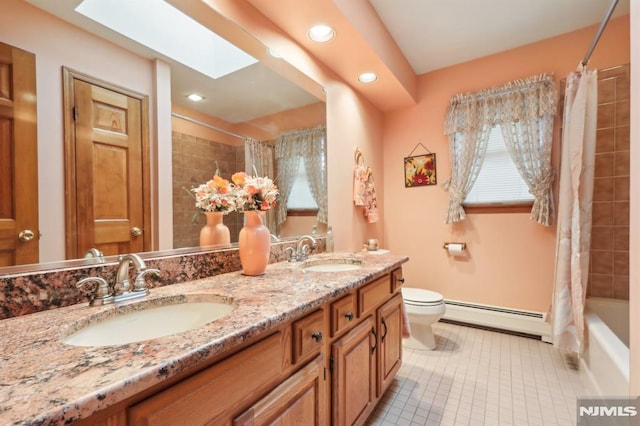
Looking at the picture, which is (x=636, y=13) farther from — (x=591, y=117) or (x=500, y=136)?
(x=500, y=136)

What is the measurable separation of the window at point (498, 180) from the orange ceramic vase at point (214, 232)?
89.0 inches

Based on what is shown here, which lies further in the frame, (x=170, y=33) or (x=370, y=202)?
(x=370, y=202)

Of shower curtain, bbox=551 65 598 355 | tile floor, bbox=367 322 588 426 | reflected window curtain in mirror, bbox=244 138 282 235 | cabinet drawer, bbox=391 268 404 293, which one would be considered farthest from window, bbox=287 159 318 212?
shower curtain, bbox=551 65 598 355

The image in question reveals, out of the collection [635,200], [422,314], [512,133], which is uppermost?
[512,133]

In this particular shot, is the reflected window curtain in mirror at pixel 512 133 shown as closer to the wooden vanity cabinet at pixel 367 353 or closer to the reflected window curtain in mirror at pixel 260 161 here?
the wooden vanity cabinet at pixel 367 353

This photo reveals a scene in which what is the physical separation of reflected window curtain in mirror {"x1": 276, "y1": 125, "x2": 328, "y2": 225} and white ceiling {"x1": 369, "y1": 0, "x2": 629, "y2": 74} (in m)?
1.03

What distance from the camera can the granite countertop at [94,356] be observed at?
16.1 inches

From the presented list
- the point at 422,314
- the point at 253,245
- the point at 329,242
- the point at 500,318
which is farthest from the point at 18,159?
the point at 500,318

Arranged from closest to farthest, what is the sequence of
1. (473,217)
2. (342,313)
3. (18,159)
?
(18,159)
(342,313)
(473,217)

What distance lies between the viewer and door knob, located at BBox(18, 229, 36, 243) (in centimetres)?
84

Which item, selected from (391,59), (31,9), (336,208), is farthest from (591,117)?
(31,9)

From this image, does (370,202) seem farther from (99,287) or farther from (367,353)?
(99,287)

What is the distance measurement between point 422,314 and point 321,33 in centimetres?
208

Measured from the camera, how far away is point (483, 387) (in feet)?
5.78
